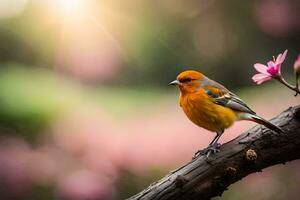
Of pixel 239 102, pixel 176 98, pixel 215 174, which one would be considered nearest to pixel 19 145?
pixel 176 98

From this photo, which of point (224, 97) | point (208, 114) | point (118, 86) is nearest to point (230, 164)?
point (208, 114)

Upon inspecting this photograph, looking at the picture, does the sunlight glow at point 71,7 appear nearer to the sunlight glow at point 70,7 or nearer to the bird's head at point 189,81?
the sunlight glow at point 70,7

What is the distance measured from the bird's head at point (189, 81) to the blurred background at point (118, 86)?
1668 mm

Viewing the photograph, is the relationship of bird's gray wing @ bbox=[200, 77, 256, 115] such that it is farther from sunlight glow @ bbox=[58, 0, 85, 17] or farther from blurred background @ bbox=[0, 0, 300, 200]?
sunlight glow @ bbox=[58, 0, 85, 17]

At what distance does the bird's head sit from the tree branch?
0.69 meters

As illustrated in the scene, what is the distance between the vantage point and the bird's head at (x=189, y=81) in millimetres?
2770

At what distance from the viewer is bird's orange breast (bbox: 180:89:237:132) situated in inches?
106

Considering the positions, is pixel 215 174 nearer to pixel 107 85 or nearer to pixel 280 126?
→ pixel 280 126

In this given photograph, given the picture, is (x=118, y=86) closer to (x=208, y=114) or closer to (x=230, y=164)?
(x=208, y=114)

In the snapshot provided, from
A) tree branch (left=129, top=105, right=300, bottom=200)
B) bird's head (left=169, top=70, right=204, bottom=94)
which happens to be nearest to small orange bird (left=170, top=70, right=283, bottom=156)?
bird's head (left=169, top=70, right=204, bottom=94)

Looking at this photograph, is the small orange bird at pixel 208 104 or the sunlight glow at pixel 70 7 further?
the sunlight glow at pixel 70 7

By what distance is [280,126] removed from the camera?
210 centimetres

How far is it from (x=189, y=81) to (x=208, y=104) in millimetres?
126

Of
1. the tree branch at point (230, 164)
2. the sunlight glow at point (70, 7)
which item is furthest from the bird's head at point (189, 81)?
the sunlight glow at point (70, 7)
